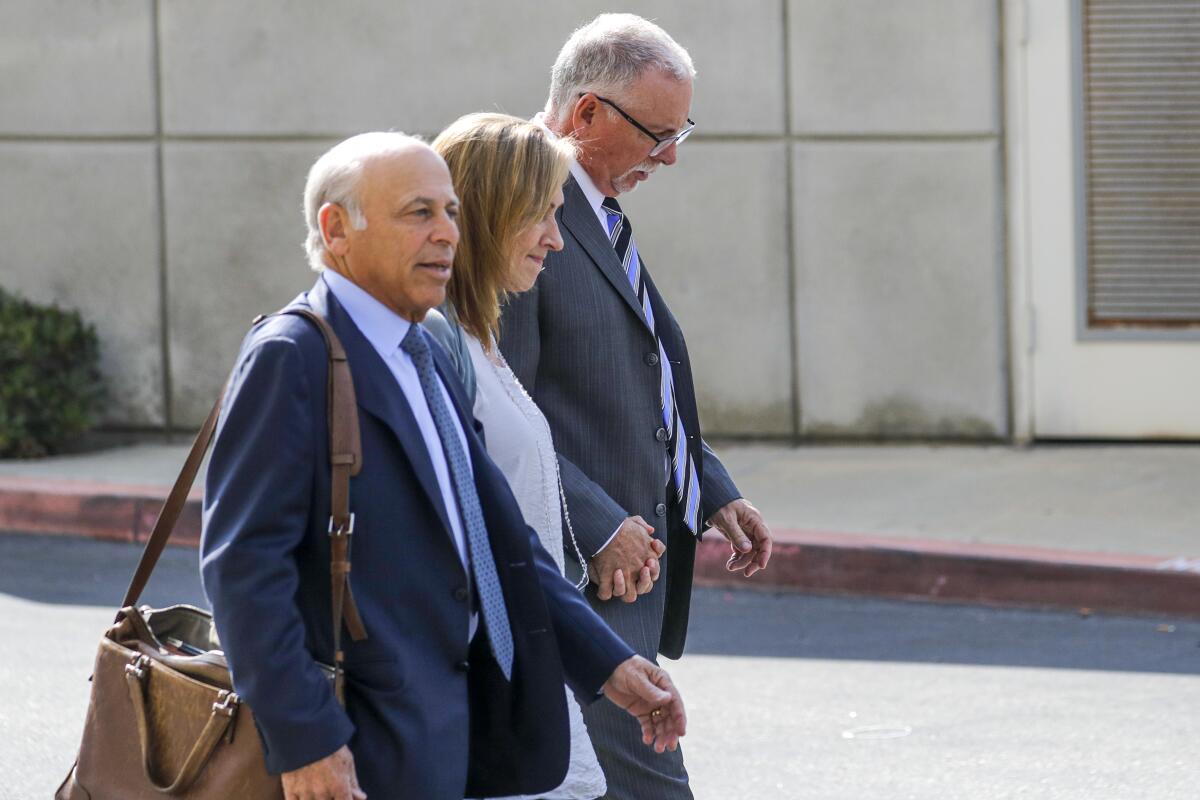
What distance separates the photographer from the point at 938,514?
28.2 ft

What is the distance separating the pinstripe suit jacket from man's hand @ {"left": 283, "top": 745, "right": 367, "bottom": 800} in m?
1.07

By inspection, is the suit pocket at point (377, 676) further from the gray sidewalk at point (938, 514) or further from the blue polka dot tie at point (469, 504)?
the gray sidewalk at point (938, 514)

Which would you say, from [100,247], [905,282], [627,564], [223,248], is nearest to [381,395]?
[627,564]

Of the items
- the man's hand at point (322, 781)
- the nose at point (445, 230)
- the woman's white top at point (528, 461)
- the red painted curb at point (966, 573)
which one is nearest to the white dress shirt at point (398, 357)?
the nose at point (445, 230)

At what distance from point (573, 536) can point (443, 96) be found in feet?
24.1

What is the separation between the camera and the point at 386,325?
2838 mm

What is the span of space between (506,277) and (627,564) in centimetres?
62

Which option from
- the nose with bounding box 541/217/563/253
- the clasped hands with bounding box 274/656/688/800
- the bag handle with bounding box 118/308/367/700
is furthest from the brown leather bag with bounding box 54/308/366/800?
the nose with bounding box 541/217/563/253

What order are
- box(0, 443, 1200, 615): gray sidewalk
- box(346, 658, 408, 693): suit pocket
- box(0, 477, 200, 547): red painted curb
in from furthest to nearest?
box(0, 477, 200, 547): red painted curb → box(0, 443, 1200, 615): gray sidewalk → box(346, 658, 408, 693): suit pocket

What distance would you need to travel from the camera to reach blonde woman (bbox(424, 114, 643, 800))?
10.7ft

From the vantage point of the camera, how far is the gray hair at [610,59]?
12.5 feet

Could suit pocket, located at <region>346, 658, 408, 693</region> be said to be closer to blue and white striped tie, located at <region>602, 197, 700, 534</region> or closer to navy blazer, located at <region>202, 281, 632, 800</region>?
navy blazer, located at <region>202, 281, 632, 800</region>

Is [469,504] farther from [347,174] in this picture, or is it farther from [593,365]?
[593,365]

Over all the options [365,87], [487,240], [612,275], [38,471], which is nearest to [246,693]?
[487,240]
